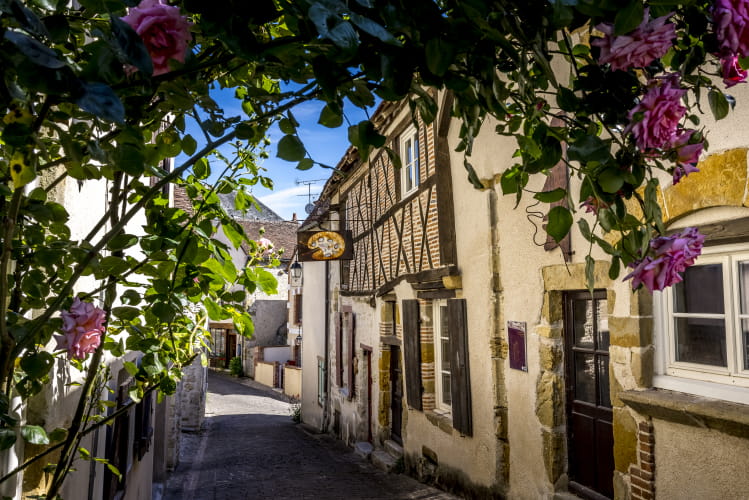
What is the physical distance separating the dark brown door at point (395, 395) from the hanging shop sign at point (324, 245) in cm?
226

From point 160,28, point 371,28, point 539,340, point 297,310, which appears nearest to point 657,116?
point 371,28

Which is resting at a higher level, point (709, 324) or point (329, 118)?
point (329, 118)

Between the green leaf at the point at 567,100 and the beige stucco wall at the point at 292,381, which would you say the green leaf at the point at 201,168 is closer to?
the green leaf at the point at 567,100

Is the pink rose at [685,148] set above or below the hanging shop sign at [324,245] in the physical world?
below

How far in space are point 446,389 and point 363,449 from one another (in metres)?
3.47

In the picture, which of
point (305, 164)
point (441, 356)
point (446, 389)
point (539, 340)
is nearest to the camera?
point (305, 164)

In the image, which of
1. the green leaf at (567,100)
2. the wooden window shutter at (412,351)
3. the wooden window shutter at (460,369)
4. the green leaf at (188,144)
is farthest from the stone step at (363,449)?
the green leaf at (567,100)

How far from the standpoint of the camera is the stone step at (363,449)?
33.0ft

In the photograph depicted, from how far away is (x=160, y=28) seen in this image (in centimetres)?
102

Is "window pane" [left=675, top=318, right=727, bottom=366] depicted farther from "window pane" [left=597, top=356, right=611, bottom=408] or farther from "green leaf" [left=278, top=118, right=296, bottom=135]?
"green leaf" [left=278, top=118, right=296, bottom=135]

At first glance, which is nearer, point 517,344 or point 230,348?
point 517,344

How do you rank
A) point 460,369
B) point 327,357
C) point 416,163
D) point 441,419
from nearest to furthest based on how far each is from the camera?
1. point 460,369
2. point 441,419
3. point 416,163
4. point 327,357

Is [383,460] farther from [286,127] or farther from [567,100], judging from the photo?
[567,100]

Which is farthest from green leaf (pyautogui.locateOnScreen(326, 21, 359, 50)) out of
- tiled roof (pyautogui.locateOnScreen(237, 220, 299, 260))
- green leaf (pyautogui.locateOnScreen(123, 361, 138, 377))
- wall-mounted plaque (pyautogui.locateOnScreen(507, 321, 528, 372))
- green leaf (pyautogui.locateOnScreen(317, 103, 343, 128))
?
tiled roof (pyautogui.locateOnScreen(237, 220, 299, 260))
